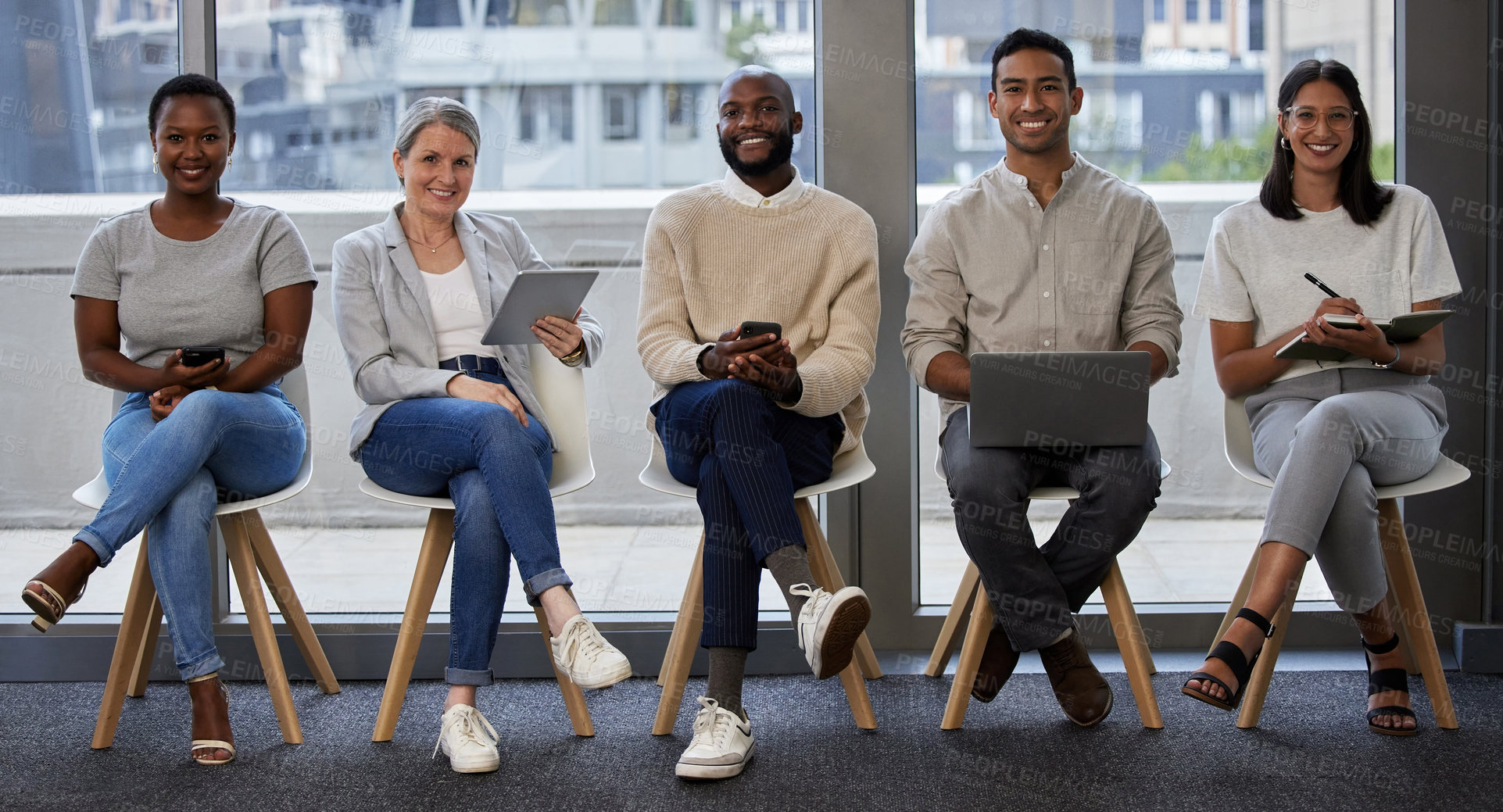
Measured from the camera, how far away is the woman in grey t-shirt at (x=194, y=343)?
2164 millimetres

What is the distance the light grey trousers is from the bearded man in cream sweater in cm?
81

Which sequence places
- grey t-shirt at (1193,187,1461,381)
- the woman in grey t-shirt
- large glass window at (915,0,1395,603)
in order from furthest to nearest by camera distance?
large glass window at (915,0,1395,603), grey t-shirt at (1193,187,1461,381), the woman in grey t-shirt

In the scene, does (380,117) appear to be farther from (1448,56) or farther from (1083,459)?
(1448,56)

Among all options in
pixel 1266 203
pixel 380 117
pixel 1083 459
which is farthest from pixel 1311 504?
pixel 380 117

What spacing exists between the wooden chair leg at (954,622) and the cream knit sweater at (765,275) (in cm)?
39

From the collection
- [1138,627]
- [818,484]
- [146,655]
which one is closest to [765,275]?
[818,484]

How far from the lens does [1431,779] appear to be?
6.48ft

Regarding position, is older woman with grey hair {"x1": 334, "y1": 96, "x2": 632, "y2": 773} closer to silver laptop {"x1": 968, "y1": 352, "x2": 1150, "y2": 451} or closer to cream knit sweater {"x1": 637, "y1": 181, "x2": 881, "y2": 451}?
cream knit sweater {"x1": 637, "y1": 181, "x2": 881, "y2": 451}

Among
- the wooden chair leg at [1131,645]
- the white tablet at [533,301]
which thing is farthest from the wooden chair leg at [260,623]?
the wooden chair leg at [1131,645]

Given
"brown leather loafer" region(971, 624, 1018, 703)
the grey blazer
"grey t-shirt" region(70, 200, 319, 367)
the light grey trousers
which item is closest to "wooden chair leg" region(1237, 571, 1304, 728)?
the light grey trousers

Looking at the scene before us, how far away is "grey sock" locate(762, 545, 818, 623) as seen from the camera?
6.62ft

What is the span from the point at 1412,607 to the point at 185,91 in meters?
2.67

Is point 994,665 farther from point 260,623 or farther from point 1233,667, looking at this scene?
point 260,623

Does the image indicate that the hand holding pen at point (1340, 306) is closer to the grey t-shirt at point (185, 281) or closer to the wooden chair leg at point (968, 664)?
the wooden chair leg at point (968, 664)
